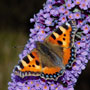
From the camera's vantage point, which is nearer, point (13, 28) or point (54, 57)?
point (54, 57)

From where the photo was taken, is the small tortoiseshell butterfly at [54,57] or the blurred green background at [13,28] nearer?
the small tortoiseshell butterfly at [54,57]

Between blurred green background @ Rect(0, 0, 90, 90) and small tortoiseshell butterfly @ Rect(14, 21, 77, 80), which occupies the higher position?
blurred green background @ Rect(0, 0, 90, 90)

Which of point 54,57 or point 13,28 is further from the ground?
point 13,28

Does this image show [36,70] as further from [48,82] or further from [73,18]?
[73,18]

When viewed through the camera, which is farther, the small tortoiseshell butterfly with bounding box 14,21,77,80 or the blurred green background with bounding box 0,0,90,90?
the blurred green background with bounding box 0,0,90,90
